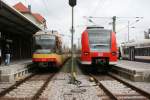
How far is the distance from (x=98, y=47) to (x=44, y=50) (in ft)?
13.1

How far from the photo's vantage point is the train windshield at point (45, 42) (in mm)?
26578

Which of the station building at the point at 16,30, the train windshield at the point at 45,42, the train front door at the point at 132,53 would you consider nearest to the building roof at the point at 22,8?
the station building at the point at 16,30

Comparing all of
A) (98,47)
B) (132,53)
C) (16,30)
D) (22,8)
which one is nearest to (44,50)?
(98,47)

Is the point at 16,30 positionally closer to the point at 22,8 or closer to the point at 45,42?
the point at 45,42

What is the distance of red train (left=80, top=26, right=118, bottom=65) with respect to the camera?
24.2 m

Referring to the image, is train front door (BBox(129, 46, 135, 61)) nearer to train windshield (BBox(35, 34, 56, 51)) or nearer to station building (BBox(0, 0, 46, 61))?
station building (BBox(0, 0, 46, 61))

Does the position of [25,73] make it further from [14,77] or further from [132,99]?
[132,99]

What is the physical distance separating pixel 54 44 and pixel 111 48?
14.4ft

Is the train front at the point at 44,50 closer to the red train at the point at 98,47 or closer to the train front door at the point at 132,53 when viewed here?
the red train at the point at 98,47

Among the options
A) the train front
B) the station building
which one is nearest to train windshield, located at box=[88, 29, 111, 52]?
the train front

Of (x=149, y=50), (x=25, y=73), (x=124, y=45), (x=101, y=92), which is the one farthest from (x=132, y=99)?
(x=124, y=45)

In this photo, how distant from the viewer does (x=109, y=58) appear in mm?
24297

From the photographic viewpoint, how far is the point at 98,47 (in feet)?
80.2

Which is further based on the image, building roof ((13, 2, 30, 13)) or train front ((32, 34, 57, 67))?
building roof ((13, 2, 30, 13))
